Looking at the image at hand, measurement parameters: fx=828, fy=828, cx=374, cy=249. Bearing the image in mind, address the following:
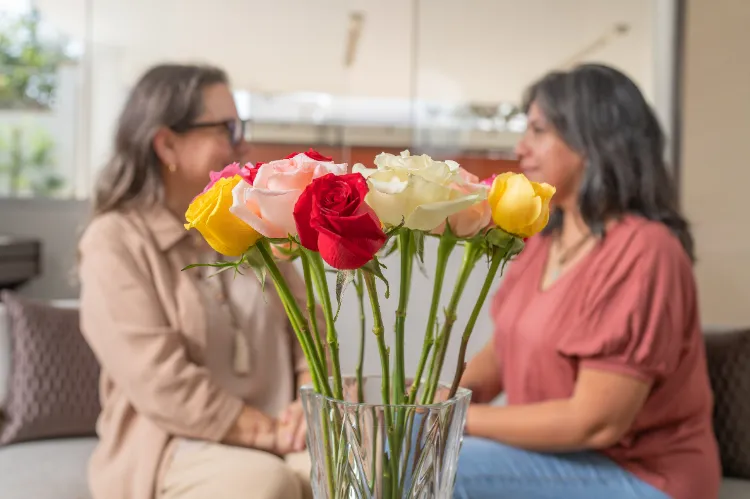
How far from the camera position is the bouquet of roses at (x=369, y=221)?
68cm

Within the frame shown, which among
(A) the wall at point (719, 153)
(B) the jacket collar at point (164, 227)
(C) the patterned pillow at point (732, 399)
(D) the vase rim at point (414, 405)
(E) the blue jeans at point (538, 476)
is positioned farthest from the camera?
(A) the wall at point (719, 153)

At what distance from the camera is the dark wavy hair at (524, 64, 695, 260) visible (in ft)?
5.24

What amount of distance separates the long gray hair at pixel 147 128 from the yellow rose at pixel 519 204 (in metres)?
1.15

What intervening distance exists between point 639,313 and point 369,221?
2.99ft

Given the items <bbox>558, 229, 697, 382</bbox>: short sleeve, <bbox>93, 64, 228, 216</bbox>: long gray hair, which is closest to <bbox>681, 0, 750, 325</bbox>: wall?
<bbox>558, 229, 697, 382</bbox>: short sleeve

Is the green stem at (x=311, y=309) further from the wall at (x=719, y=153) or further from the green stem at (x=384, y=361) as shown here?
the wall at (x=719, y=153)

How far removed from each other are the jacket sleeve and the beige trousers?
0.05 m

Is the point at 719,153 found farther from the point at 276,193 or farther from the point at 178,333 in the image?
the point at 276,193

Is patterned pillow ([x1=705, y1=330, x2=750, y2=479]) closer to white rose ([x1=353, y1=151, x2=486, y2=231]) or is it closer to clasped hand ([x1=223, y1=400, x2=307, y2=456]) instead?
clasped hand ([x1=223, y1=400, x2=307, y2=456])

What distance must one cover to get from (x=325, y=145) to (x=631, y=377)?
2.70 m

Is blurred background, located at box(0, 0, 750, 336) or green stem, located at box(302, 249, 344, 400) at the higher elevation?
blurred background, located at box(0, 0, 750, 336)

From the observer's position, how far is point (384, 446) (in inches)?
30.5

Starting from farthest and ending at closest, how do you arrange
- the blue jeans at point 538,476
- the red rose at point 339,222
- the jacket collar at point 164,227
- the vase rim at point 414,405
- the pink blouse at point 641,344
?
the jacket collar at point 164,227, the pink blouse at point 641,344, the blue jeans at point 538,476, the vase rim at point 414,405, the red rose at point 339,222

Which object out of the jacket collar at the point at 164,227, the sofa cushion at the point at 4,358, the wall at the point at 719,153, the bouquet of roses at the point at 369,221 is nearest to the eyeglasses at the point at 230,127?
the jacket collar at the point at 164,227
